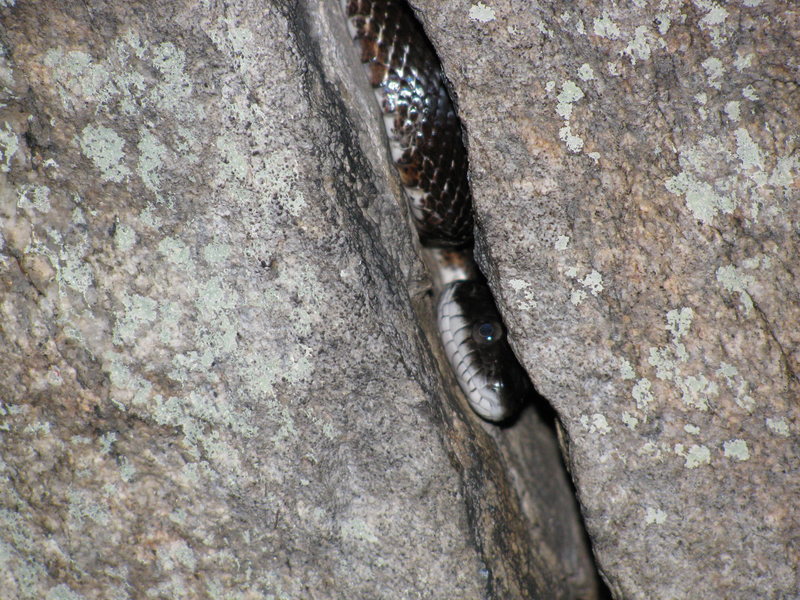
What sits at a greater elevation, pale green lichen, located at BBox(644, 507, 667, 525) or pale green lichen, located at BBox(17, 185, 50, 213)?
pale green lichen, located at BBox(17, 185, 50, 213)

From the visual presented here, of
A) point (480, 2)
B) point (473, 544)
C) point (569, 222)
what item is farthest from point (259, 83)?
point (473, 544)

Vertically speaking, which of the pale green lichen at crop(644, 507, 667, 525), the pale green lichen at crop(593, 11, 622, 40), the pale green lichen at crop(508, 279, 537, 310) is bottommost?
the pale green lichen at crop(644, 507, 667, 525)

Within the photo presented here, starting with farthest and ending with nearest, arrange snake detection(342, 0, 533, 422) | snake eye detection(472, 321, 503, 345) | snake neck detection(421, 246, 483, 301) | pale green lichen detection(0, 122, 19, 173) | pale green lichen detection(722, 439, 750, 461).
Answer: snake neck detection(421, 246, 483, 301), snake eye detection(472, 321, 503, 345), snake detection(342, 0, 533, 422), pale green lichen detection(722, 439, 750, 461), pale green lichen detection(0, 122, 19, 173)

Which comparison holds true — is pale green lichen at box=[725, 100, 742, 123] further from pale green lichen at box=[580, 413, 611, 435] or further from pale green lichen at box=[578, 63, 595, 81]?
pale green lichen at box=[580, 413, 611, 435]

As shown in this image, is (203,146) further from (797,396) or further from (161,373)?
(797,396)

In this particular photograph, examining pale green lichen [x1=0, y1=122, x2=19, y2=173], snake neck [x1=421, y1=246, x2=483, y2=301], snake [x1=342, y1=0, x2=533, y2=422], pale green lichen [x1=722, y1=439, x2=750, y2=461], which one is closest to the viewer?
pale green lichen [x1=0, y1=122, x2=19, y2=173]

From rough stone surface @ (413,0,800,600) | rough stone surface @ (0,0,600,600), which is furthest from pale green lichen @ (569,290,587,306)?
rough stone surface @ (0,0,600,600)

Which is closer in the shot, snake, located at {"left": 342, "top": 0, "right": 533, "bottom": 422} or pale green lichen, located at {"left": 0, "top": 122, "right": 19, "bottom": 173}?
pale green lichen, located at {"left": 0, "top": 122, "right": 19, "bottom": 173}
